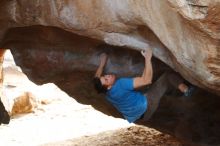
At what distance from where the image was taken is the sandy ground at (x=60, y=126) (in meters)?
8.10

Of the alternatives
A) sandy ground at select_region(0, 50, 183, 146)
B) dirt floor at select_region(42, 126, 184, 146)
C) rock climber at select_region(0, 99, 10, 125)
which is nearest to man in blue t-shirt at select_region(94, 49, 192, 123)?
dirt floor at select_region(42, 126, 184, 146)

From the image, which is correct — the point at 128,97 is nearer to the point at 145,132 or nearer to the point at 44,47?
the point at 44,47

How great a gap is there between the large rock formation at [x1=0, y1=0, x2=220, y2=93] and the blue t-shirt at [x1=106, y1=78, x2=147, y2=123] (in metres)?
0.45

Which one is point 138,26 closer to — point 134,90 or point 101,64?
point 134,90

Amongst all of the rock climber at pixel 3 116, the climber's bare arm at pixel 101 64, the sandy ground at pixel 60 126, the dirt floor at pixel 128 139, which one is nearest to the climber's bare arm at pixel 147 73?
the climber's bare arm at pixel 101 64

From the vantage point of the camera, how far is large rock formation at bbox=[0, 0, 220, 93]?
10.8 ft

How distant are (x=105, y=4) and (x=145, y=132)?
4329mm

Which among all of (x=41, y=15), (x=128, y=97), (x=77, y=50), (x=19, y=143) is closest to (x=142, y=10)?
(x=128, y=97)

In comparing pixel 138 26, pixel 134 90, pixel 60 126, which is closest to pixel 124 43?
pixel 138 26

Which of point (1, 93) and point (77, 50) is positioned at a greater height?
point (77, 50)

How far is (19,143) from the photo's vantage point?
936cm

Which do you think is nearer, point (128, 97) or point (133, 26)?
point (133, 26)

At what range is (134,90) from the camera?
196 inches

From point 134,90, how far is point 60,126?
238 inches
